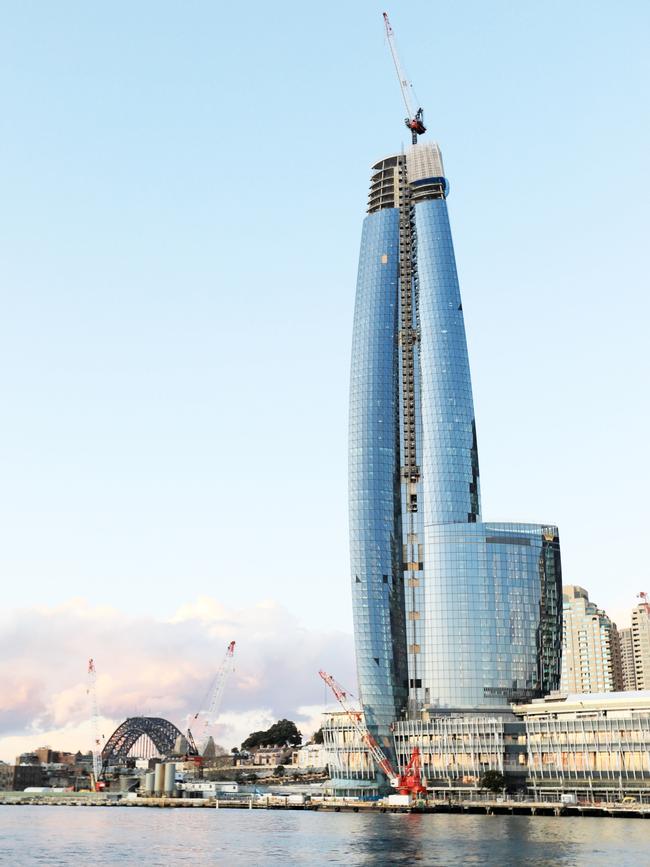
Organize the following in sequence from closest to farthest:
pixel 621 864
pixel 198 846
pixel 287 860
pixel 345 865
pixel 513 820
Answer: pixel 621 864, pixel 345 865, pixel 287 860, pixel 198 846, pixel 513 820

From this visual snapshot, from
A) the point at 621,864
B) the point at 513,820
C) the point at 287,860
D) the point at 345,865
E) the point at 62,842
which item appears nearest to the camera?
the point at 621,864

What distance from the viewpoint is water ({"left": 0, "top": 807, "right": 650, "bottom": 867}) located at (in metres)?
126

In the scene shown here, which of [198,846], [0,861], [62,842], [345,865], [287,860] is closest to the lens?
[345,865]

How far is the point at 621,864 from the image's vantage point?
115312 mm

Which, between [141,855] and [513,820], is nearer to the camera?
[141,855]

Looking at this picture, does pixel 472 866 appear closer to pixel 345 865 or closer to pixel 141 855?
pixel 345 865

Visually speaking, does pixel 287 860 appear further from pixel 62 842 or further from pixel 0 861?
Answer: pixel 62 842

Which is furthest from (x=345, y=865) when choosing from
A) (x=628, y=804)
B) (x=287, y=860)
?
(x=628, y=804)

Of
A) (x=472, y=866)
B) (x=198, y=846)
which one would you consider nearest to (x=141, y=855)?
(x=198, y=846)

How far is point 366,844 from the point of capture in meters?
147

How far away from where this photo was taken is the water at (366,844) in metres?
126

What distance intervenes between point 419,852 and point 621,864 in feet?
92.3

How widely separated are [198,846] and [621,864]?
229 feet

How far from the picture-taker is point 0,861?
466ft
